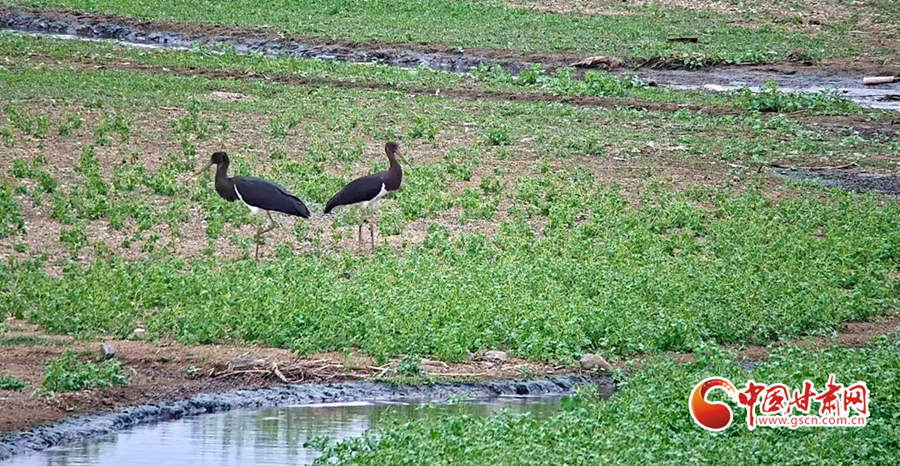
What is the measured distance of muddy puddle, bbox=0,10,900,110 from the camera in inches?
1098

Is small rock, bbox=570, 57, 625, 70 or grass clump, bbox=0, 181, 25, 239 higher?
small rock, bbox=570, 57, 625, 70

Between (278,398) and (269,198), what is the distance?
3.84m

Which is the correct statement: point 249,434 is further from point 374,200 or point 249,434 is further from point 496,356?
point 374,200

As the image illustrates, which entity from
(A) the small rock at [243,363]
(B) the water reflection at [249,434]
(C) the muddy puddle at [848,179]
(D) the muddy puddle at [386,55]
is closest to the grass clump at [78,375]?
(B) the water reflection at [249,434]

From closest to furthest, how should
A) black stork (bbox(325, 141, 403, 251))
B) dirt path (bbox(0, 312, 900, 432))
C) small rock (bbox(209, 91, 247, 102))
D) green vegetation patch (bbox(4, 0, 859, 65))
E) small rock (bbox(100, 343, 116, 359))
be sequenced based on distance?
dirt path (bbox(0, 312, 900, 432)), small rock (bbox(100, 343, 116, 359)), black stork (bbox(325, 141, 403, 251)), small rock (bbox(209, 91, 247, 102)), green vegetation patch (bbox(4, 0, 859, 65))

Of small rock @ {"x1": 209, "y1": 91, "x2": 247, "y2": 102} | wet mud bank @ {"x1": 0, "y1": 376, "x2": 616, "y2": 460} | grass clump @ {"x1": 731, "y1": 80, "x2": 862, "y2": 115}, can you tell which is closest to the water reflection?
wet mud bank @ {"x1": 0, "y1": 376, "x2": 616, "y2": 460}

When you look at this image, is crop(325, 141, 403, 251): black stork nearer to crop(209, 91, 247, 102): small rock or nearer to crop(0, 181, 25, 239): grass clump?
crop(0, 181, 25, 239): grass clump

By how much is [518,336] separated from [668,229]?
4716mm

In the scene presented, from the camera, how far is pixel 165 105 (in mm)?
20062

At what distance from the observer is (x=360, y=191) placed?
556 inches

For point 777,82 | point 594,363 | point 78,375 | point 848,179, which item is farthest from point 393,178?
point 777,82

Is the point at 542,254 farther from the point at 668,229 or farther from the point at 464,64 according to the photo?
the point at 464,64

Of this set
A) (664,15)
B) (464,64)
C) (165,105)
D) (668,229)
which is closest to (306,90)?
(165,105)

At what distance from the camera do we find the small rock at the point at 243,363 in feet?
33.9
